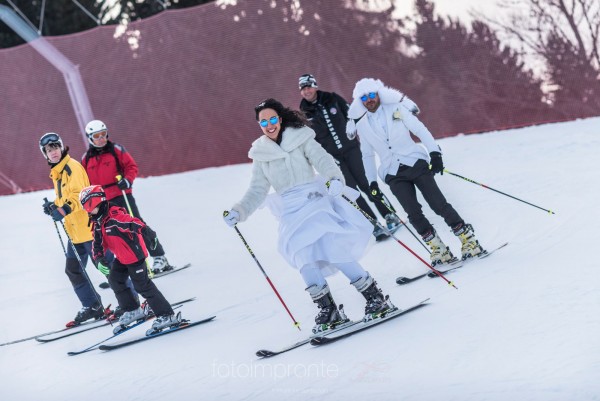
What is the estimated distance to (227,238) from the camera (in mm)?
10555

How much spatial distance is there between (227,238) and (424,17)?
4.97 meters

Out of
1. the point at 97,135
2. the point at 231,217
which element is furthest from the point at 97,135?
the point at 231,217

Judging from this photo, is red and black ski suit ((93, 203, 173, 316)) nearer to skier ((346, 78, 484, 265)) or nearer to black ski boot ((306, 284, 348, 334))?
black ski boot ((306, 284, 348, 334))

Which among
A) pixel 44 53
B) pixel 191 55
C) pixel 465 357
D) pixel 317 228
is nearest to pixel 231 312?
pixel 317 228

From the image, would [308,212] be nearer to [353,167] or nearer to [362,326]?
[362,326]

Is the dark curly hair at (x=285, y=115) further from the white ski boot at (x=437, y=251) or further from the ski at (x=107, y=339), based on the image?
the ski at (x=107, y=339)

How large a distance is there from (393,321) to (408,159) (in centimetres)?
174

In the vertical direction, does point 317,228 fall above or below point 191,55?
below

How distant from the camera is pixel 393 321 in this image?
5363 millimetres

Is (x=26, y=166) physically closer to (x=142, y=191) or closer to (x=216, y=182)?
(x=142, y=191)

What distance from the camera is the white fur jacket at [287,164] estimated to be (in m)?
5.41

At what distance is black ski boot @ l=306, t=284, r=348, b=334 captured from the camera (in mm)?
5426

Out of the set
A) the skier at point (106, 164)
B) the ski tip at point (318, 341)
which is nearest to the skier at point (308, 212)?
the ski tip at point (318, 341)

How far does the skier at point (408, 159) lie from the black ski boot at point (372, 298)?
56.4 inches
